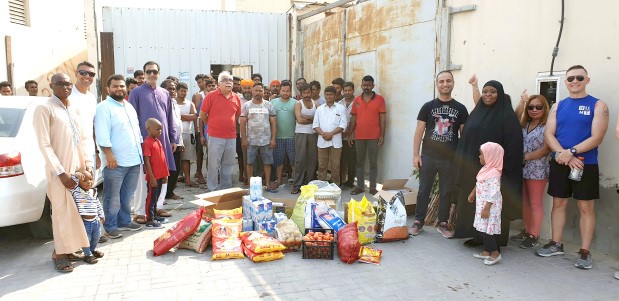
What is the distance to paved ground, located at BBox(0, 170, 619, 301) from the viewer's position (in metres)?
3.98

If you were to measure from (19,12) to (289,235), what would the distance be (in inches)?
503

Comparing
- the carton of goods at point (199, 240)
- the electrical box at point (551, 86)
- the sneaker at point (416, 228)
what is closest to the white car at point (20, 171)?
the carton of goods at point (199, 240)

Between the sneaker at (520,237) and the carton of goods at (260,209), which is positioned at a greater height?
the carton of goods at (260,209)

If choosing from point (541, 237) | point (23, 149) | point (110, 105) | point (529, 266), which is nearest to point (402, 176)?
point (541, 237)

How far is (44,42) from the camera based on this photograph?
1442cm

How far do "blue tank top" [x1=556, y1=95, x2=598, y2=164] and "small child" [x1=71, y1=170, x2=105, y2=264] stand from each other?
469 cm

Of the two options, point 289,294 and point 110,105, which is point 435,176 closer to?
point 289,294

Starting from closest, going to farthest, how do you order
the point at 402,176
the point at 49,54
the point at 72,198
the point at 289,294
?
the point at 289,294 → the point at 72,198 → the point at 402,176 → the point at 49,54

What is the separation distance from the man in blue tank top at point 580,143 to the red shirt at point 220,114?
4.54m

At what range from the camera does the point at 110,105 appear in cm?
528

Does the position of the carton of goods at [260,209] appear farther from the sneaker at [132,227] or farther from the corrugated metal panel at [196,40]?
the corrugated metal panel at [196,40]

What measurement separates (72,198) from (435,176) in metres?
4.04

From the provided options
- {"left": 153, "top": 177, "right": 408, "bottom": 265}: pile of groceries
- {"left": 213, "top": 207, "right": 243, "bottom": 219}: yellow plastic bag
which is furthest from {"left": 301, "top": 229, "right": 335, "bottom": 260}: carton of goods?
{"left": 213, "top": 207, "right": 243, "bottom": 219}: yellow plastic bag

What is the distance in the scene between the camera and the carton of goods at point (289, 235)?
16.2ft
